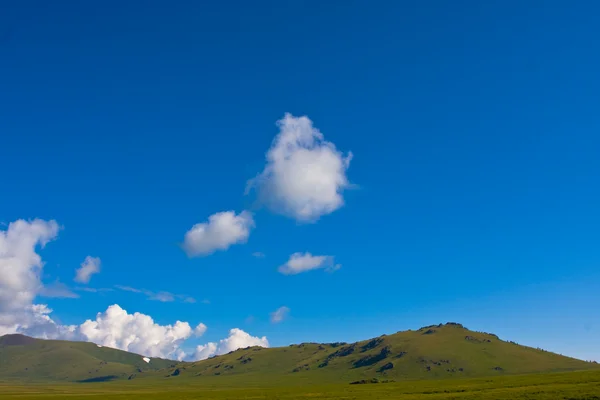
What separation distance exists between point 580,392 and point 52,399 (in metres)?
181

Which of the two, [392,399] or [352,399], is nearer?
[392,399]

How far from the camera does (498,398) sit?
65.3 m

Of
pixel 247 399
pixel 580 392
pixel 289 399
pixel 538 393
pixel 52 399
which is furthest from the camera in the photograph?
pixel 52 399

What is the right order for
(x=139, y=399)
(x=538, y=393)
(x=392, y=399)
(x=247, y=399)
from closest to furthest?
(x=538, y=393) → (x=392, y=399) → (x=247, y=399) → (x=139, y=399)

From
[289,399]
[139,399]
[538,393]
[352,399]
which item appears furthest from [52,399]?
[538,393]

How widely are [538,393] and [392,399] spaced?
24.4 metres

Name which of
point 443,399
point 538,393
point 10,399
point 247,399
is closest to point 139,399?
point 10,399

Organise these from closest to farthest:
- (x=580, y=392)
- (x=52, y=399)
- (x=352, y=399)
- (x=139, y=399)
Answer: (x=580, y=392)
(x=352, y=399)
(x=139, y=399)
(x=52, y=399)

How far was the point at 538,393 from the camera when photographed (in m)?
67.8

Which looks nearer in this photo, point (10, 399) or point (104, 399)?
point (104, 399)

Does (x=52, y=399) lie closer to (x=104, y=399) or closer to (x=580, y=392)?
(x=104, y=399)

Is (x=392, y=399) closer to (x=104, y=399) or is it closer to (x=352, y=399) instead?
(x=352, y=399)

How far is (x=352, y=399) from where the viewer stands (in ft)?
274

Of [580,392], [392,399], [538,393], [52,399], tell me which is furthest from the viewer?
[52,399]
